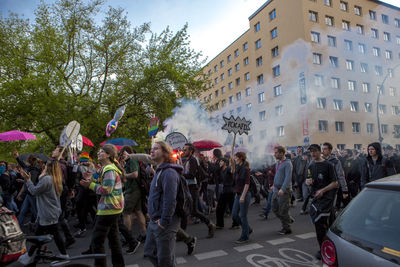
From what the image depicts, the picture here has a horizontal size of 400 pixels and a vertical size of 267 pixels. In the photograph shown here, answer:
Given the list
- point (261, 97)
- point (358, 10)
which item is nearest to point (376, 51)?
point (358, 10)

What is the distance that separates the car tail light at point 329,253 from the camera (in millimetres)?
2037

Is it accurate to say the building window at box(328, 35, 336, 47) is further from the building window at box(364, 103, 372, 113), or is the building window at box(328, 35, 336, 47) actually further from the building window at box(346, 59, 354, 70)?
the building window at box(364, 103, 372, 113)

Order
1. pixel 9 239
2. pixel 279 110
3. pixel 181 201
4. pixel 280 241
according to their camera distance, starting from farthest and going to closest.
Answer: pixel 279 110 → pixel 280 241 → pixel 181 201 → pixel 9 239

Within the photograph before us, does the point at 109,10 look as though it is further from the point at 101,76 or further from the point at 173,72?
the point at 173,72

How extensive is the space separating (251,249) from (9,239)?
11.4 feet

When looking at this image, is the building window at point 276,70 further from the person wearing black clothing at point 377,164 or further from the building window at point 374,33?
the person wearing black clothing at point 377,164

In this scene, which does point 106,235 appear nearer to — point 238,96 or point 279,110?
point 279,110

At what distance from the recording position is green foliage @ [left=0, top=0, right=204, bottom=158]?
44.5ft

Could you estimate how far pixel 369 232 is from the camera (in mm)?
1956

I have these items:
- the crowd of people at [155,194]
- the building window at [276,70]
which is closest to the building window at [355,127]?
the building window at [276,70]

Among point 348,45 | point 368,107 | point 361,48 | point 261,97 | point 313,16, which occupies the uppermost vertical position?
point 313,16

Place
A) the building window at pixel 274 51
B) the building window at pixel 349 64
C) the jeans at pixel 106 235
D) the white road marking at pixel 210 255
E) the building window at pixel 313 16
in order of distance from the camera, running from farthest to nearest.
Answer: the building window at pixel 349 64 → the building window at pixel 313 16 → the building window at pixel 274 51 → the white road marking at pixel 210 255 → the jeans at pixel 106 235

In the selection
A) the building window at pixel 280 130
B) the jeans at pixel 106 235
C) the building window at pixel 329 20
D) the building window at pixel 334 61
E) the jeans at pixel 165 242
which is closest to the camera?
the jeans at pixel 165 242

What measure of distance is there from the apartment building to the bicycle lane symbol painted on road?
67.8ft
